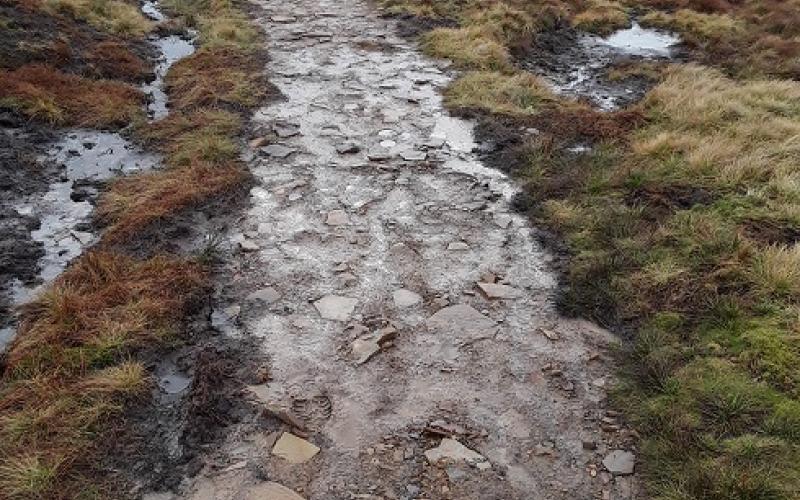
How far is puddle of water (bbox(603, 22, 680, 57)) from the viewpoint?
16125 mm

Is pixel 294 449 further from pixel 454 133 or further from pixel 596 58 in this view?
pixel 596 58

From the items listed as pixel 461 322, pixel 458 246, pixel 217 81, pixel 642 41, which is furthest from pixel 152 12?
pixel 461 322

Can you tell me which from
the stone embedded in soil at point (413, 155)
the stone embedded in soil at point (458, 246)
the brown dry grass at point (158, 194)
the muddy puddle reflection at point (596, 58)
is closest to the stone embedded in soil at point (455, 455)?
the stone embedded in soil at point (458, 246)

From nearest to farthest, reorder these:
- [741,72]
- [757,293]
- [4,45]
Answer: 1. [757,293]
2. [4,45]
3. [741,72]

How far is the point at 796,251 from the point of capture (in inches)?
258

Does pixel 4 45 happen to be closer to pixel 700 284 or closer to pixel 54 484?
pixel 54 484

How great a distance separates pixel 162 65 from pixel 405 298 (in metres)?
9.71

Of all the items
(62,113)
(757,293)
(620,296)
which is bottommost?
(62,113)

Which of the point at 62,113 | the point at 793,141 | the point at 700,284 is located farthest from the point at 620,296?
the point at 62,113

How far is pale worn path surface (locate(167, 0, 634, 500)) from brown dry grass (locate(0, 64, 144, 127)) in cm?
260

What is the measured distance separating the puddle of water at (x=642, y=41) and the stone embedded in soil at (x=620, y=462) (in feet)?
43.4

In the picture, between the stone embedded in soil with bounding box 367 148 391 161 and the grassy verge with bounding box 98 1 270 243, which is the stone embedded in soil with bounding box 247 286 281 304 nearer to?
the grassy verge with bounding box 98 1 270 243

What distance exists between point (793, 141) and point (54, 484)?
9846 mm

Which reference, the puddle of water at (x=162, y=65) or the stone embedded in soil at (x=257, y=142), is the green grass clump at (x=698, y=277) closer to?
the stone embedded in soil at (x=257, y=142)
